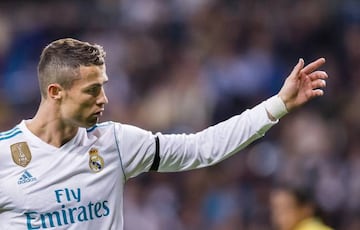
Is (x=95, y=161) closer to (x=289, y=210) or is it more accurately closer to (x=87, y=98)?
(x=87, y=98)

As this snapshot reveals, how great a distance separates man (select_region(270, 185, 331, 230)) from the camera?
24.3 ft

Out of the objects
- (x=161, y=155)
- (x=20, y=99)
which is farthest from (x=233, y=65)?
(x=161, y=155)

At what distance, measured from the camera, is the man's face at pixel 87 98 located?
5.61m

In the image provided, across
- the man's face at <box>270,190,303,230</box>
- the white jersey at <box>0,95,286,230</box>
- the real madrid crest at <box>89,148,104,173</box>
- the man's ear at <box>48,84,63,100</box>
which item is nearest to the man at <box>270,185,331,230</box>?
the man's face at <box>270,190,303,230</box>

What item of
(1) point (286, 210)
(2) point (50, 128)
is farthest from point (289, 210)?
(2) point (50, 128)

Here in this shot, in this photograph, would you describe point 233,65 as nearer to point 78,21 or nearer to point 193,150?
point 78,21

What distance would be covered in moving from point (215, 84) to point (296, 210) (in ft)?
17.6

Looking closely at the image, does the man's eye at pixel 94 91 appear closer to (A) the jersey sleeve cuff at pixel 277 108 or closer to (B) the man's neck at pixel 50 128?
(B) the man's neck at pixel 50 128

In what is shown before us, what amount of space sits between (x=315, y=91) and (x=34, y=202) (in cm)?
149

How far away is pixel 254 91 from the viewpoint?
12.4 m

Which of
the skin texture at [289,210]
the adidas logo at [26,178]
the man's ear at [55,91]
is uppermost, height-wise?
the man's ear at [55,91]

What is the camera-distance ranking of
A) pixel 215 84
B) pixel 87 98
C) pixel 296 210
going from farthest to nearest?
1. pixel 215 84
2. pixel 296 210
3. pixel 87 98

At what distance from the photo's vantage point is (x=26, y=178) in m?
5.62

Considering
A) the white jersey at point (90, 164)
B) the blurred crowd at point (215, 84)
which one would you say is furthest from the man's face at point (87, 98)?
the blurred crowd at point (215, 84)
